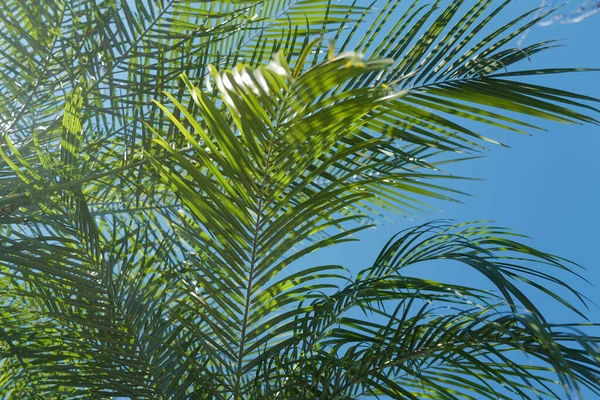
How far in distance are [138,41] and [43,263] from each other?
0.67 metres

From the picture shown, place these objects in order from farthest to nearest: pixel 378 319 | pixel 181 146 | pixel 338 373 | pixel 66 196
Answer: pixel 378 319, pixel 181 146, pixel 66 196, pixel 338 373

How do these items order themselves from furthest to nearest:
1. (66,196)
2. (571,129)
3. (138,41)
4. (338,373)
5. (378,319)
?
(378,319) → (571,129) → (138,41) → (66,196) → (338,373)

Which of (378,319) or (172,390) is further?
(378,319)

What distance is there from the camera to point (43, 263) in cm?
118

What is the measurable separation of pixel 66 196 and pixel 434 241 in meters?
0.76

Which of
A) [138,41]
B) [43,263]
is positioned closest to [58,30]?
[138,41]

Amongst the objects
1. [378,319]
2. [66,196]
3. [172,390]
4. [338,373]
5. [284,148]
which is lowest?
[338,373]

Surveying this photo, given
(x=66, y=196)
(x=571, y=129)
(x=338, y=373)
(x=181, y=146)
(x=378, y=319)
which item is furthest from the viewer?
(x=378, y=319)

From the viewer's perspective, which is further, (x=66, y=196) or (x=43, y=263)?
(x=66, y=196)

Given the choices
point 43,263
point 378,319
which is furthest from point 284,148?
point 378,319

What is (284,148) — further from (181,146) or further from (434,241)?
(181,146)

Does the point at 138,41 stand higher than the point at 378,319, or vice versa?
the point at 378,319

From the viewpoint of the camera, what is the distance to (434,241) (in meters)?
1.24

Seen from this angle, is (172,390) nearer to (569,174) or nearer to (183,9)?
(183,9)
